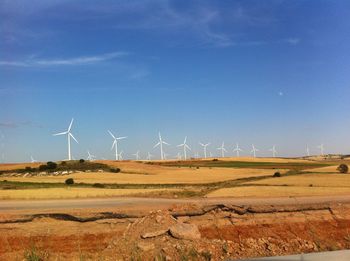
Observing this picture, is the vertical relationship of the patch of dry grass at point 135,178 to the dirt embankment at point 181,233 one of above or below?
above

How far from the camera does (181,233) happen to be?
18.3 metres

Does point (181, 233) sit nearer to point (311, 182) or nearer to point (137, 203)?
point (137, 203)

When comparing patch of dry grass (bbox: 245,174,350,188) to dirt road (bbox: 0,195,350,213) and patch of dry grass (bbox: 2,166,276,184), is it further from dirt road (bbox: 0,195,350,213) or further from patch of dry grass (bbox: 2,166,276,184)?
dirt road (bbox: 0,195,350,213)

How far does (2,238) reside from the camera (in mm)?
21391

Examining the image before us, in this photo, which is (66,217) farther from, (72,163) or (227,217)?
(72,163)

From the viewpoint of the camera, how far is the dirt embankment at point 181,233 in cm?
1697

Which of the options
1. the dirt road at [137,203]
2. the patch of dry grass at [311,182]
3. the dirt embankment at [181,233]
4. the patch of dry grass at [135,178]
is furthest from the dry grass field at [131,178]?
the dirt embankment at [181,233]

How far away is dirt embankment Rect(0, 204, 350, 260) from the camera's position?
1697cm

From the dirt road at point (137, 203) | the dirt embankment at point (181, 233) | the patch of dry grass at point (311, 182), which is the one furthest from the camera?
the patch of dry grass at point (311, 182)

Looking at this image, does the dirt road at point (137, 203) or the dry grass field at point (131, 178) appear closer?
the dirt road at point (137, 203)

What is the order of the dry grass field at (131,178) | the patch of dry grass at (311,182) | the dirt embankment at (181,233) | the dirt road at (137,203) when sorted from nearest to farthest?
the dirt embankment at (181,233), the dirt road at (137,203), the patch of dry grass at (311,182), the dry grass field at (131,178)

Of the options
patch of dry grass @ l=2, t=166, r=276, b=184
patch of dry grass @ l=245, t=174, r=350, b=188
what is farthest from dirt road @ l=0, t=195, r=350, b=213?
patch of dry grass @ l=2, t=166, r=276, b=184

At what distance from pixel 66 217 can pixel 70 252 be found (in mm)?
6616

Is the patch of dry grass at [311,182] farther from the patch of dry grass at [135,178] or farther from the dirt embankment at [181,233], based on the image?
the dirt embankment at [181,233]
